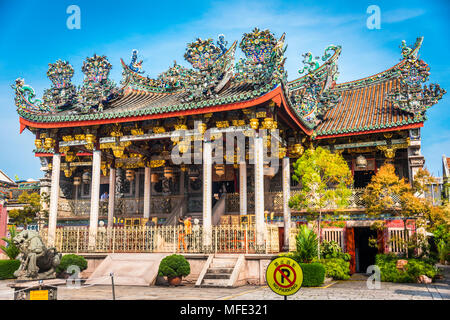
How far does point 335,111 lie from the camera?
22.2 meters

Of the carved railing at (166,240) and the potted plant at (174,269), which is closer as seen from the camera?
the potted plant at (174,269)

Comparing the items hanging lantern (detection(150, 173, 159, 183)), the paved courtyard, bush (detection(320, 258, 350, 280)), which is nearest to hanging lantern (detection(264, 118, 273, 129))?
bush (detection(320, 258, 350, 280))

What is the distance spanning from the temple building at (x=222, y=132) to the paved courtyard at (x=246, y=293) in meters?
2.73

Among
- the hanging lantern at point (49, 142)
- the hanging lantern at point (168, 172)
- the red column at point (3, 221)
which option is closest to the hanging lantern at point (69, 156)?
the hanging lantern at point (49, 142)

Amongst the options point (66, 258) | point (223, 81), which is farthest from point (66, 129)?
point (223, 81)

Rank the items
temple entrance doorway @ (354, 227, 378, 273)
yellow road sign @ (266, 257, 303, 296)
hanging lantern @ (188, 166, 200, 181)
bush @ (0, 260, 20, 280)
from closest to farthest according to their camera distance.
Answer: yellow road sign @ (266, 257, 303, 296) < bush @ (0, 260, 20, 280) < hanging lantern @ (188, 166, 200, 181) < temple entrance doorway @ (354, 227, 378, 273)

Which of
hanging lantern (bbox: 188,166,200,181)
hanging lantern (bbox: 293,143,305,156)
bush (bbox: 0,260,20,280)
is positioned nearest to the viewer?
bush (bbox: 0,260,20,280)

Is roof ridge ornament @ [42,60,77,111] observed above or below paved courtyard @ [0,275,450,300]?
above

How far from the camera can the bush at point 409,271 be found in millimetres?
14492

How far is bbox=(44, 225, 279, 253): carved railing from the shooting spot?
48.2 ft

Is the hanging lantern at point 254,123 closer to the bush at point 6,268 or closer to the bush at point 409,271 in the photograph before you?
the bush at point 409,271

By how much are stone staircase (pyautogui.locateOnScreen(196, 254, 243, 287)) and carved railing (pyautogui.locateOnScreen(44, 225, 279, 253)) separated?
50cm

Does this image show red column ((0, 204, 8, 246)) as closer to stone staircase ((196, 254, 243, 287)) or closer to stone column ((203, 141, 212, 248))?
stone column ((203, 141, 212, 248))

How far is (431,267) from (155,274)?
9.42m
